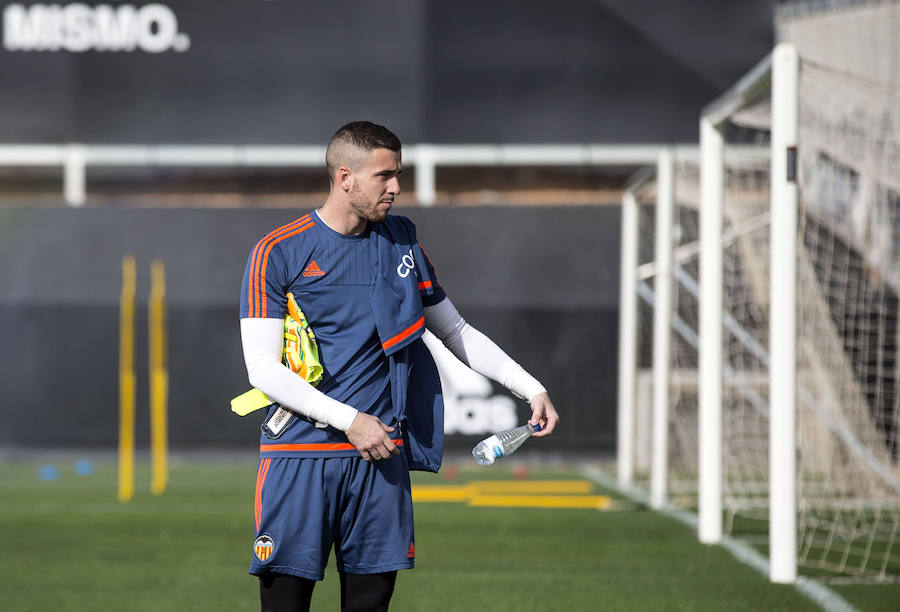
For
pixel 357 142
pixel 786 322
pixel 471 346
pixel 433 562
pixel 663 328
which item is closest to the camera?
pixel 357 142

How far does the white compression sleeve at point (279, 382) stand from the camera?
3.21 metres

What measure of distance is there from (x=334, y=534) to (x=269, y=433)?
1.07 ft

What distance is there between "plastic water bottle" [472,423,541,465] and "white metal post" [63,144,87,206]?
1490cm

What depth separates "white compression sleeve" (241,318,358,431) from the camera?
126 inches

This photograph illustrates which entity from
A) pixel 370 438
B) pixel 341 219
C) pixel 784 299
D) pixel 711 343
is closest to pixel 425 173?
pixel 711 343

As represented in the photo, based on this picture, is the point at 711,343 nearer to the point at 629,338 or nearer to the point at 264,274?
the point at 629,338

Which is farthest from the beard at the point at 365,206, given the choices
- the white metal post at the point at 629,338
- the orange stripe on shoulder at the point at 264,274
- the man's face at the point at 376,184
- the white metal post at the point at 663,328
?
the white metal post at the point at 629,338

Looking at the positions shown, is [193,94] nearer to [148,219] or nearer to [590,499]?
[148,219]

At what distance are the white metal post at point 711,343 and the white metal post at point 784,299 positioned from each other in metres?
1.54

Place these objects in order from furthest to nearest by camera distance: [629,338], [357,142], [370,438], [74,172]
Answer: [74,172], [629,338], [357,142], [370,438]

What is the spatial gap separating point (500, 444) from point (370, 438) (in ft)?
1.35

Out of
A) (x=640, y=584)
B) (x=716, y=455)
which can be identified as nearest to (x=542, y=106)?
(x=716, y=455)

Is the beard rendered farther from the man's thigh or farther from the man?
the man's thigh

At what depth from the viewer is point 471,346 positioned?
12.0ft
